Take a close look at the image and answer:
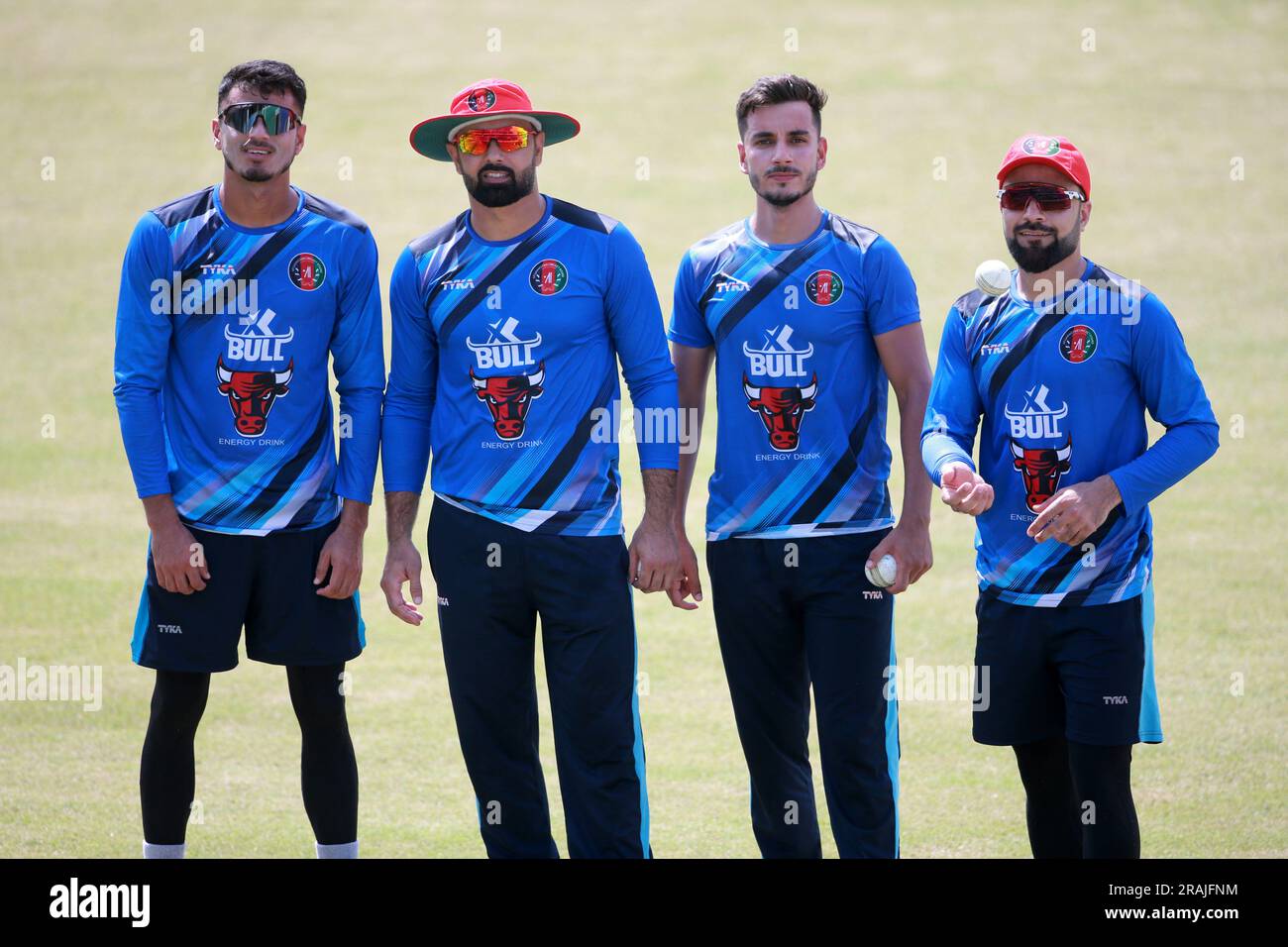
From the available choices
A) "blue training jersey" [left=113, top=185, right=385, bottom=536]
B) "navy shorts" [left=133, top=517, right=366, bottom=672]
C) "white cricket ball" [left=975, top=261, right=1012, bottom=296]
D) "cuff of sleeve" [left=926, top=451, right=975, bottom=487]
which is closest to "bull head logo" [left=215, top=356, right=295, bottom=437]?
"blue training jersey" [left=113, top=185, right=385, bottom=536]

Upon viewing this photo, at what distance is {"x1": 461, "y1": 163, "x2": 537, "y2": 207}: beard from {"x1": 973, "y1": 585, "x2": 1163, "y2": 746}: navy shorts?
76.8 inches

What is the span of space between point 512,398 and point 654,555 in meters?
0.66

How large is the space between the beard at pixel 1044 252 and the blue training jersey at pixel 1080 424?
0.34 ft

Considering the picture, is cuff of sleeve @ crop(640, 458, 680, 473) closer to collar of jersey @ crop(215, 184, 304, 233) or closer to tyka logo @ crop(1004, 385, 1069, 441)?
tyka logo @ crop(1004, 385, 1069, 441)

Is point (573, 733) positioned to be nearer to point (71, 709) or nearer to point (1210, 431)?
point (1210, 431)

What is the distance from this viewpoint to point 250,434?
5168 mm

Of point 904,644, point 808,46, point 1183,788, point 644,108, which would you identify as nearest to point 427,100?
point 644,108

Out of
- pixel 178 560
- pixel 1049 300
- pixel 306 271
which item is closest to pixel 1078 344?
pixel 1049 300

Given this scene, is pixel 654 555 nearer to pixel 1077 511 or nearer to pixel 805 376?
pixel 805 376

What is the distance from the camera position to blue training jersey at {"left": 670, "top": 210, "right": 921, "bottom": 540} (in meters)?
5.11

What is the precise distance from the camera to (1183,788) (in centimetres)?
684

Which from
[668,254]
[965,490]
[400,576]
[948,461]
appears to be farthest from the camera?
[668,254]

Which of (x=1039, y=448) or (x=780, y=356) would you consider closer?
(x=1039, y=448)

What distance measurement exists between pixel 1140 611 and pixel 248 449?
9.34ft
